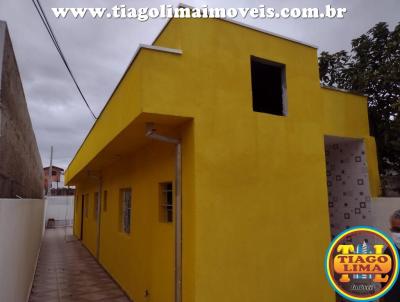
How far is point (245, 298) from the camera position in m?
4.38

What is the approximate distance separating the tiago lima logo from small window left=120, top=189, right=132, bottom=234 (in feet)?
19.1

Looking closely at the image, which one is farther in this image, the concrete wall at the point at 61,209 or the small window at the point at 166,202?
the concrete wall at the point at 61,209

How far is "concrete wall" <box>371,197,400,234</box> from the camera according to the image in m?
6.17

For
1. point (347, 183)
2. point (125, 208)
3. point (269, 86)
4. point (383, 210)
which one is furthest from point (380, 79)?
point (125, 208)

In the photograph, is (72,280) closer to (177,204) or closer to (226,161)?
(177,204)

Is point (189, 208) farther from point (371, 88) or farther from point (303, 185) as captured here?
point (371, 88)

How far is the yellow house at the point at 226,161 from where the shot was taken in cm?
428

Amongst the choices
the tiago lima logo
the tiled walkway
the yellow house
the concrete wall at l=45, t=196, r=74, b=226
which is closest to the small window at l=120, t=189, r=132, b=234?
the tiled walkway

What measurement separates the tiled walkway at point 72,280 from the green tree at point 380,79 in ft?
24.6

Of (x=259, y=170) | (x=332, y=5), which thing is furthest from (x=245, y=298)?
(x=332, y=5)

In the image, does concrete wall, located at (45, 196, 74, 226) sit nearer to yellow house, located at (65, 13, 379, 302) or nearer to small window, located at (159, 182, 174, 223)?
yellow house, located at (65, 13, 379, 302)

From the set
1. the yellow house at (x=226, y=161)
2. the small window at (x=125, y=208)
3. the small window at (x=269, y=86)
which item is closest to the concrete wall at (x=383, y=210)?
the yellow house at (x=226, y=161)

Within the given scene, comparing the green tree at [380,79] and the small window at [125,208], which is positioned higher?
the green tree at [380,79]

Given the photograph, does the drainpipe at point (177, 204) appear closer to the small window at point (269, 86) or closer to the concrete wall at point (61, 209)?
the small window at point (269, 86)
